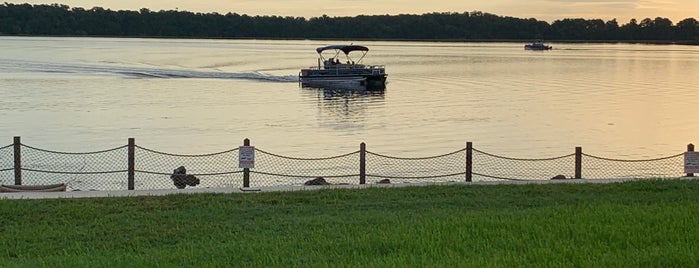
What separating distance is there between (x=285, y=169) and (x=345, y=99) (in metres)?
28.4

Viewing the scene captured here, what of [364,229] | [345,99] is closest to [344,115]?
[345,99]

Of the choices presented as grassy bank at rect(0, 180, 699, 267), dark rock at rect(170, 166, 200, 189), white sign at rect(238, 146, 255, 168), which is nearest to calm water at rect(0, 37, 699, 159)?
dark rock at rect(170, 166, 200, 189)

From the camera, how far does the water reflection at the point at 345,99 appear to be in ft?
129

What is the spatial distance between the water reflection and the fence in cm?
1248

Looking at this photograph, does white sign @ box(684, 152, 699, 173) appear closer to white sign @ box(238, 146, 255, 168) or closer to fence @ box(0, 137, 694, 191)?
fence @ box(0, 137, 694, 191)

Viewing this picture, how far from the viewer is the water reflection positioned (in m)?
39.4

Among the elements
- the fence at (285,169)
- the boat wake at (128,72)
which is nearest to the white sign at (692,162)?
the fence at (285,169)

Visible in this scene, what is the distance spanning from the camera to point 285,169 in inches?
881

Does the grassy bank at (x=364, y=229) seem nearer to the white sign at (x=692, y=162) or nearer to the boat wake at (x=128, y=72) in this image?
the white sign at (x=692, y=162)

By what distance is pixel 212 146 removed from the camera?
92.5ft

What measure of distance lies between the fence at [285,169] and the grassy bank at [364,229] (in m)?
7.18

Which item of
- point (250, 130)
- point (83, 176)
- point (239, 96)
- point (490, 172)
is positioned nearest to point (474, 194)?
point (490, 172)

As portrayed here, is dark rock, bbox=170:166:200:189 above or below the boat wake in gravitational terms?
below

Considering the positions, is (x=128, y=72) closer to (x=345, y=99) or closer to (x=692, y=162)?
(x=345, y=99)
